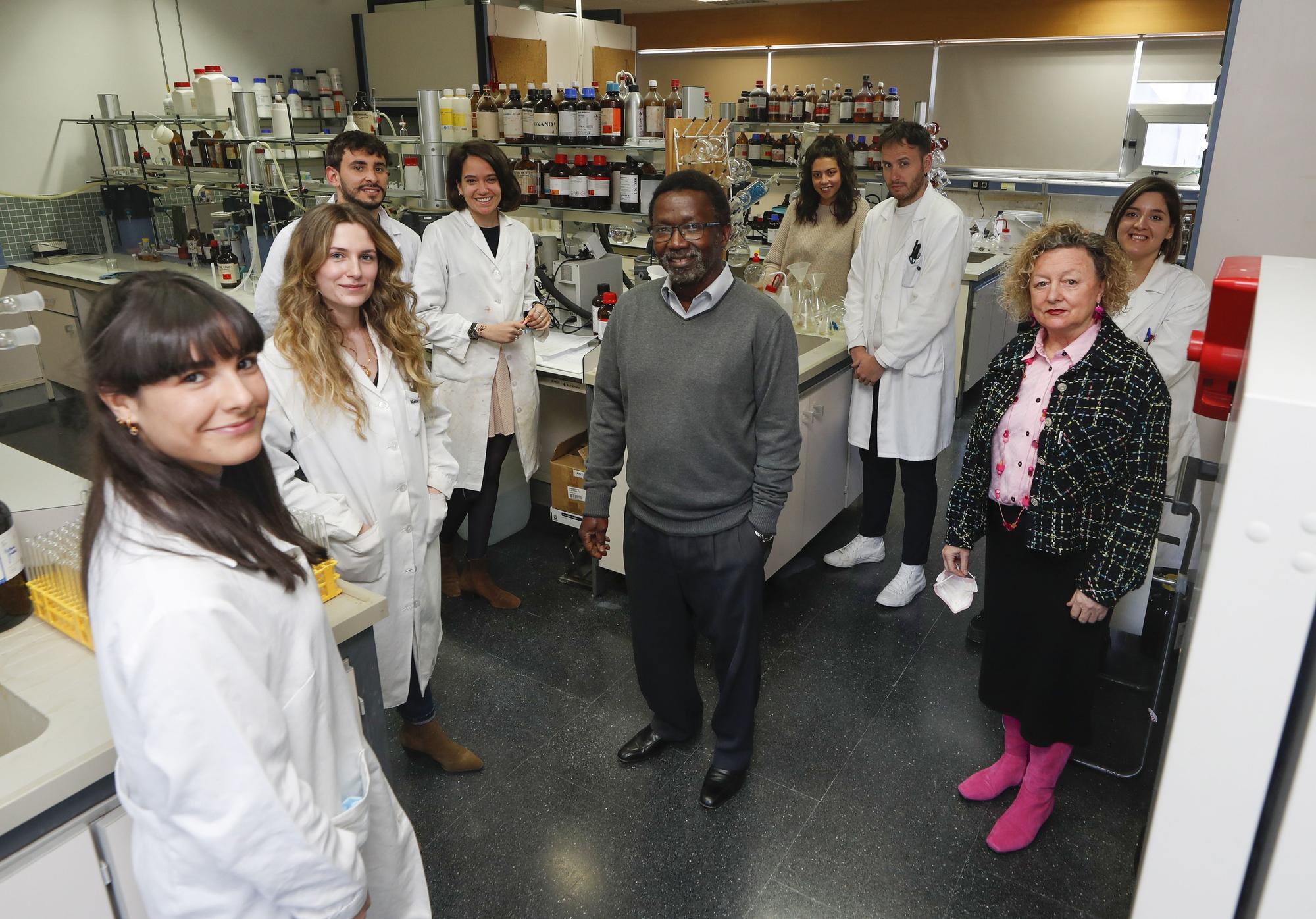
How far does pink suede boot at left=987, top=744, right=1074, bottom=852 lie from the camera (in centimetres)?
194

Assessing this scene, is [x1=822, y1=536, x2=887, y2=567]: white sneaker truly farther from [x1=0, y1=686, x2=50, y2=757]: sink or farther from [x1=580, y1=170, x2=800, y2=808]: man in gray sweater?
[x1=0, y1=686, x2=50, y2=757]: sink

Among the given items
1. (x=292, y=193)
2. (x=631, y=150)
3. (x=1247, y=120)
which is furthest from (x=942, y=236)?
(x=292, y=193)

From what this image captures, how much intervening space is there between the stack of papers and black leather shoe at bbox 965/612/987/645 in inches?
59.8

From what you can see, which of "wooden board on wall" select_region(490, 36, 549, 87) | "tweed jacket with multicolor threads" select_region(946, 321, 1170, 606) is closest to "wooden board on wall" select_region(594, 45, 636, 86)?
"wooden board on wall" select_region(490, 36, 549, 87)

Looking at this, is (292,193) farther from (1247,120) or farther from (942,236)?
(1247,120)

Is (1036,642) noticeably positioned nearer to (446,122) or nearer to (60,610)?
(60,610)

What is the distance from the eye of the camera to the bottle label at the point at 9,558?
1380mm

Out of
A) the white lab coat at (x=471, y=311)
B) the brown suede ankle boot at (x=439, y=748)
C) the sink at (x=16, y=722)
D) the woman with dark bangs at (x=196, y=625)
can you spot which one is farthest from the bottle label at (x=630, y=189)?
the sink at (x=16, y=722)

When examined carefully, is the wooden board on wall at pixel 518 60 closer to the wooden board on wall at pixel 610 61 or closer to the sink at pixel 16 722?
the wooden board on wall at pixel 610 61

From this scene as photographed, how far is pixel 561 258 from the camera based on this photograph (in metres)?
3.55

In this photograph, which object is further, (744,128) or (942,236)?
(744,128)

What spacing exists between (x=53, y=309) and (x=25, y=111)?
114 centimetres

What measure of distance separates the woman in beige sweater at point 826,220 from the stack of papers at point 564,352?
0.77 m

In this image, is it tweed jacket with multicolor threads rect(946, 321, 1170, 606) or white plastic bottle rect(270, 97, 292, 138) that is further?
white plastic bottle rect(270, 97, 292, 138)
